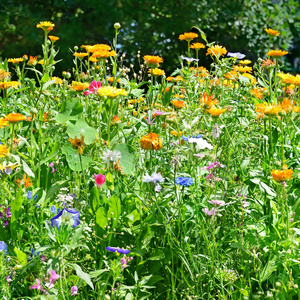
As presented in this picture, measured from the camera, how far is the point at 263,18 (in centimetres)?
659

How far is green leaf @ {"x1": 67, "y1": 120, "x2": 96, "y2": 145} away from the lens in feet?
6.72

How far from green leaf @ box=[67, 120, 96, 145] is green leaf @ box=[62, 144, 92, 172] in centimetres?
6

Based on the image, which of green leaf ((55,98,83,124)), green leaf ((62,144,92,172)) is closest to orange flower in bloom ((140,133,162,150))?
green leaf ((62,144,92,172))

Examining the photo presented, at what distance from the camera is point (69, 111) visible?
2.13 m

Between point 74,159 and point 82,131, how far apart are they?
13cm

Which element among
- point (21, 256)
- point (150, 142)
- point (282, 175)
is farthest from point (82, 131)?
point (282, 175)

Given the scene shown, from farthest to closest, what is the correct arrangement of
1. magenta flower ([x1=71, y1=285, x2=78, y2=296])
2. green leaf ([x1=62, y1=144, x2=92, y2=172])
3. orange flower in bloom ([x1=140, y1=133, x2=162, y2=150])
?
green leaf ([x1=62, y1=144, x2=92, y2=172]) → orange flower in bloom ([x1=140, y1=133, x2=162, y2=150]) → magenta flower ([x1=71, y1=285, x2=78, y2=296])

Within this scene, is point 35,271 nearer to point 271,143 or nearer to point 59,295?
point 59,295

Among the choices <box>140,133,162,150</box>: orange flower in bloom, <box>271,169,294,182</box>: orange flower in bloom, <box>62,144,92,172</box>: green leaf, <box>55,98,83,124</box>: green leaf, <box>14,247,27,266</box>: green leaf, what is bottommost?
<box>62,144,92,172</box>: green leaf

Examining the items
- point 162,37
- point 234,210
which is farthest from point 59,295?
point 162,37

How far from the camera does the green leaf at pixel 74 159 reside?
2.02 metres

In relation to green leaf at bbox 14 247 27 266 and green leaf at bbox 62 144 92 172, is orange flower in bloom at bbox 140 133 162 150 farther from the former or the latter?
green leaf at bbox 14 247 27 266

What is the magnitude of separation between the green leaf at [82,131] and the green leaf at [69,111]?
38 mm

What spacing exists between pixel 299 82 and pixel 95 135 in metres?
0.89
